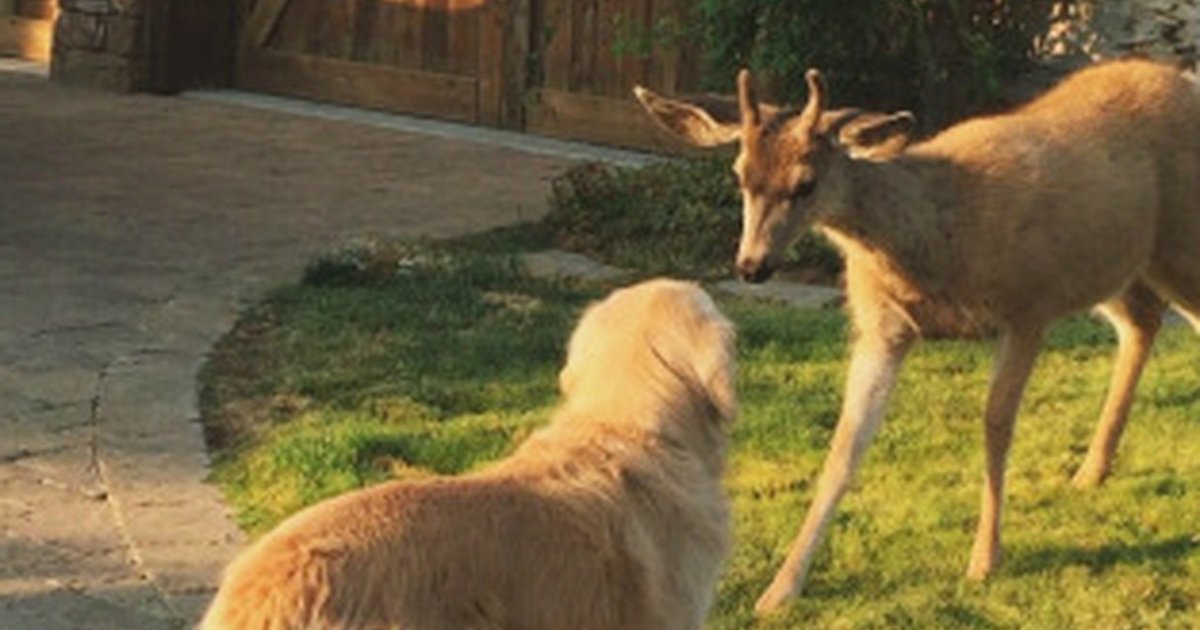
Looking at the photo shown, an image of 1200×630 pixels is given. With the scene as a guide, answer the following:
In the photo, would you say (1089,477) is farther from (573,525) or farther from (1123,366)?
(573,525)

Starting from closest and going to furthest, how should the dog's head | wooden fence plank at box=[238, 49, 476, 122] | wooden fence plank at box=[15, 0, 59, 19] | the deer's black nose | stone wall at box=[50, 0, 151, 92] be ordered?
Answer: the dog's head → the deer's black nose → wooden fence plank at box=[238, 49, 476, 122] → stone wall at box=[50, 0, 151, 92] → wooden fence plank at box=[15, 0, 59, 19]

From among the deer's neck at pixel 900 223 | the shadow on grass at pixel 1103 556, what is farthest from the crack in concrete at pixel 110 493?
the shadow on grass at pixel 1103 556

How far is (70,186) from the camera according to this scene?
45.0ft

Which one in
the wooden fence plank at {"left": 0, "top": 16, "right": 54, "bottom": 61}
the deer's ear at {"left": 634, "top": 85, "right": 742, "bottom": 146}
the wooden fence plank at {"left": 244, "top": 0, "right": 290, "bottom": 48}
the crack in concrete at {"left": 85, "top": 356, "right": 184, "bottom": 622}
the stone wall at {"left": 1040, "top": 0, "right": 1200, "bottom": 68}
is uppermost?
the deer's ear at {"left": 634, "top": 85, "right": 742, "bottom": 146}

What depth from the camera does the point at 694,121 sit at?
724cm

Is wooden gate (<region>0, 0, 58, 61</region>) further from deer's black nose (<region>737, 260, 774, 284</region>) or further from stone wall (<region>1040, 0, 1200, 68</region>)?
deer's black nose (<region>737, 260, 774, 284</region>)

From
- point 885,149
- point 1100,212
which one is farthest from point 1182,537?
point 885,149

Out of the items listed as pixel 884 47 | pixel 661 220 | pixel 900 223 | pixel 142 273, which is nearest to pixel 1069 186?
pixel 900 223

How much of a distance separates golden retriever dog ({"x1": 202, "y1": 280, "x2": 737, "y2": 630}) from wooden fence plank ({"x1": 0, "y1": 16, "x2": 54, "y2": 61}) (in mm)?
16705

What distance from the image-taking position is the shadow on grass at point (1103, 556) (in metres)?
6.86

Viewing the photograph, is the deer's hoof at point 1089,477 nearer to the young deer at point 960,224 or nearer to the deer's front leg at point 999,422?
the young deer at point 960,224

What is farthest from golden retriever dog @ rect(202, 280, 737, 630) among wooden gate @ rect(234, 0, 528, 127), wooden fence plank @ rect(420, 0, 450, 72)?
wooden fence plank @ rect(420, 0, 450, 72)

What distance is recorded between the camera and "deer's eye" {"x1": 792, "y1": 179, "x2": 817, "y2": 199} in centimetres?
677

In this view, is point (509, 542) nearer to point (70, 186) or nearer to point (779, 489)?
point (779, 489)
